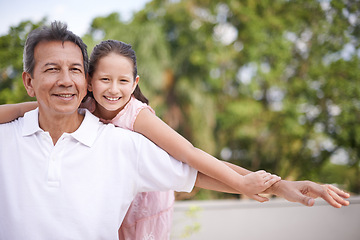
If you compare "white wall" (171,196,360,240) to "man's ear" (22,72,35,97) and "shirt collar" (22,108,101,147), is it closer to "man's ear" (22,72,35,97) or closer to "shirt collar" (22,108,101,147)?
"shirt collar" (22,108,101,147)

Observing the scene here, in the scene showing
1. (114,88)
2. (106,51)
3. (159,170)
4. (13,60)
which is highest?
(13,60)

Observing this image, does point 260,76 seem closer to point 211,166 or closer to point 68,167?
point 211,166

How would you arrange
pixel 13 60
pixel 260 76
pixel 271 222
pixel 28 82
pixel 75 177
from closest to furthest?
pixel 75 177, pixel 28 82, pixel 271 222, pixel 13 60, pixel 260 76

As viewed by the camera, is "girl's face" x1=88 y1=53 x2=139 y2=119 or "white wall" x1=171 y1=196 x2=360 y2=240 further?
"white wall" x1=171 y1=196 x2=360 y2=240

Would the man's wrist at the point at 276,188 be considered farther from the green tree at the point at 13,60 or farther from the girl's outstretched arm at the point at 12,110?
the green tree at the point at 13,60

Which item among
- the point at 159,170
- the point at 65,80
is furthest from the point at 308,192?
the point at 65,80

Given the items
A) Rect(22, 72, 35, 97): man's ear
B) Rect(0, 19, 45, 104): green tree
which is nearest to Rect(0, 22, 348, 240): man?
Rect(22, 72, 35, 97): man's ear

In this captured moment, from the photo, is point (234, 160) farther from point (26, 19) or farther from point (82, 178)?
point (82, 178)

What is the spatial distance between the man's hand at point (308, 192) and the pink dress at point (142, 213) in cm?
54

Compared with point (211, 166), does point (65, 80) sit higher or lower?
higher

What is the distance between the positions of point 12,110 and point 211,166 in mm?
877

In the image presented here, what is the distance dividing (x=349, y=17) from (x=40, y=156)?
9.80 metres

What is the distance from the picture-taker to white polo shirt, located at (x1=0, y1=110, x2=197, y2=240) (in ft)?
4.66

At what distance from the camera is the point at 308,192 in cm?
150
